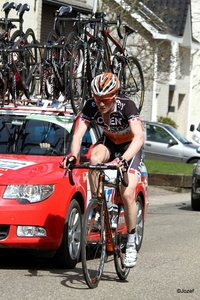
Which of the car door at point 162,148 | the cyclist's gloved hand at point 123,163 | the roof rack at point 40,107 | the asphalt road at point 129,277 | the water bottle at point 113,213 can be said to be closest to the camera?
the asphalt road at point 129,277

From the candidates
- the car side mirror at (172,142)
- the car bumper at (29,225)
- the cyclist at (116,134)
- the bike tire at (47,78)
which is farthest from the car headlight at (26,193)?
the car side mirror at (172,142)

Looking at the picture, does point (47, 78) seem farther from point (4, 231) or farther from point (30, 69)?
point (4, 231)

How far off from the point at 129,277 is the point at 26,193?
1.32 m

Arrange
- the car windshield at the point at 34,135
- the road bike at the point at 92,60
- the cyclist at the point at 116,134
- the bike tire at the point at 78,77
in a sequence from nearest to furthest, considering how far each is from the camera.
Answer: the cyclist at the point at 116,134, the car windshield at the point at 34,135, the bike tire at the point at 78,77, the road bike at the point at 92,60

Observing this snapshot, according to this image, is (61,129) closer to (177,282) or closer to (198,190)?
(177,282)

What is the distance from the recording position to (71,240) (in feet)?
30.6

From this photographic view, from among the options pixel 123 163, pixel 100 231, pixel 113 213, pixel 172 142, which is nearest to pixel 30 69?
pixel 113 213

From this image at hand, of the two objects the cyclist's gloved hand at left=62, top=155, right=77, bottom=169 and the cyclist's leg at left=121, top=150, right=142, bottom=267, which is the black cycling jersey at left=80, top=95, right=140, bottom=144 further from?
the cyclist's gloved hand at left=62, top=155, right=77, bottom=169

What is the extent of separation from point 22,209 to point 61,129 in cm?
179

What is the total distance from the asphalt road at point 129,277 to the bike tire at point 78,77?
208 centimetres

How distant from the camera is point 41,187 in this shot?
29.4 feet

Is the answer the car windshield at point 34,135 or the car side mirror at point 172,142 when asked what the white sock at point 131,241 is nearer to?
the car windshield at point 34,135

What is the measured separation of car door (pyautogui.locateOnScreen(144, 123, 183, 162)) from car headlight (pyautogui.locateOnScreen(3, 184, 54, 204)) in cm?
1917

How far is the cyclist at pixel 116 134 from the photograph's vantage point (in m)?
8.44
